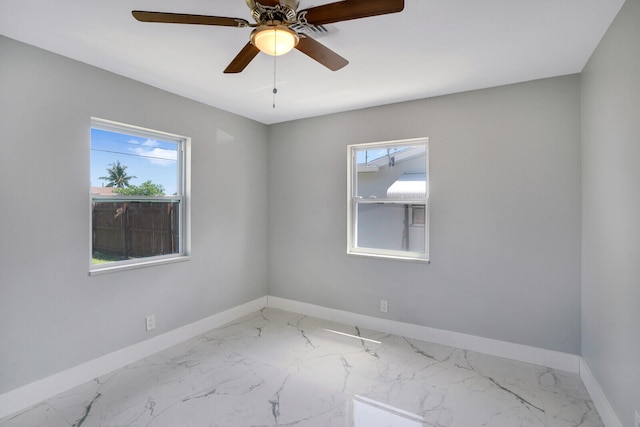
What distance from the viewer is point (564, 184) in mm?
2545

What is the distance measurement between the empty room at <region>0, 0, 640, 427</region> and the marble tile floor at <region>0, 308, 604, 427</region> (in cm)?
2

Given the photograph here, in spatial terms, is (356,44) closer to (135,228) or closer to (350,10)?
(350,10)

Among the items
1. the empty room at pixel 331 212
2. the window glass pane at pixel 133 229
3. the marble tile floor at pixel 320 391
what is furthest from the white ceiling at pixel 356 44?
the marble tile floor at pixel 320 391

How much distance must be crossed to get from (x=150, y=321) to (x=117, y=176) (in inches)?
51.6

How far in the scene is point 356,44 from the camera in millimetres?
2111

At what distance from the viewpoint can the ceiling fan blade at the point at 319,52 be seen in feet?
5.36

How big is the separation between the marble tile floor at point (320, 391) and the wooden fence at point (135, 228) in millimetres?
960

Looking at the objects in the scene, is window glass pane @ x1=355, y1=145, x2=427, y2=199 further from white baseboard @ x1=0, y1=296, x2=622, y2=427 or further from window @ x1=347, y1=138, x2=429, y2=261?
white baseboard @ x1=0, y1=296, x2=622, y2=427

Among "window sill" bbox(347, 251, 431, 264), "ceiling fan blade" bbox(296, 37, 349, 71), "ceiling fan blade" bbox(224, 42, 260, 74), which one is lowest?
Answer: "window sill" bbox(347, 251, 431, 264)

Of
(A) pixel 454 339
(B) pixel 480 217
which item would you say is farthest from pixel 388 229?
(A) pixel 454 339

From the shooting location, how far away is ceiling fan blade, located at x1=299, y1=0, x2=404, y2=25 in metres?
1.29

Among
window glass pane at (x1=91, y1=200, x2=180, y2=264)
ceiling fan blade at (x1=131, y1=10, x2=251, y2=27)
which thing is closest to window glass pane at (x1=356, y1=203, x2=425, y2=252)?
window glass pane at (x1=91, y1=200, x2=180, y2=264)

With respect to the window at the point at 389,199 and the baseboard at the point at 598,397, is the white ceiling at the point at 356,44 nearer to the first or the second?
the window at the point at 389,199

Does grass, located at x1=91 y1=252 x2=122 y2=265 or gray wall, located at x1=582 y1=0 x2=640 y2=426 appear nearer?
gray wall, located at x1=582 y1=0 x2=640 y2=426
